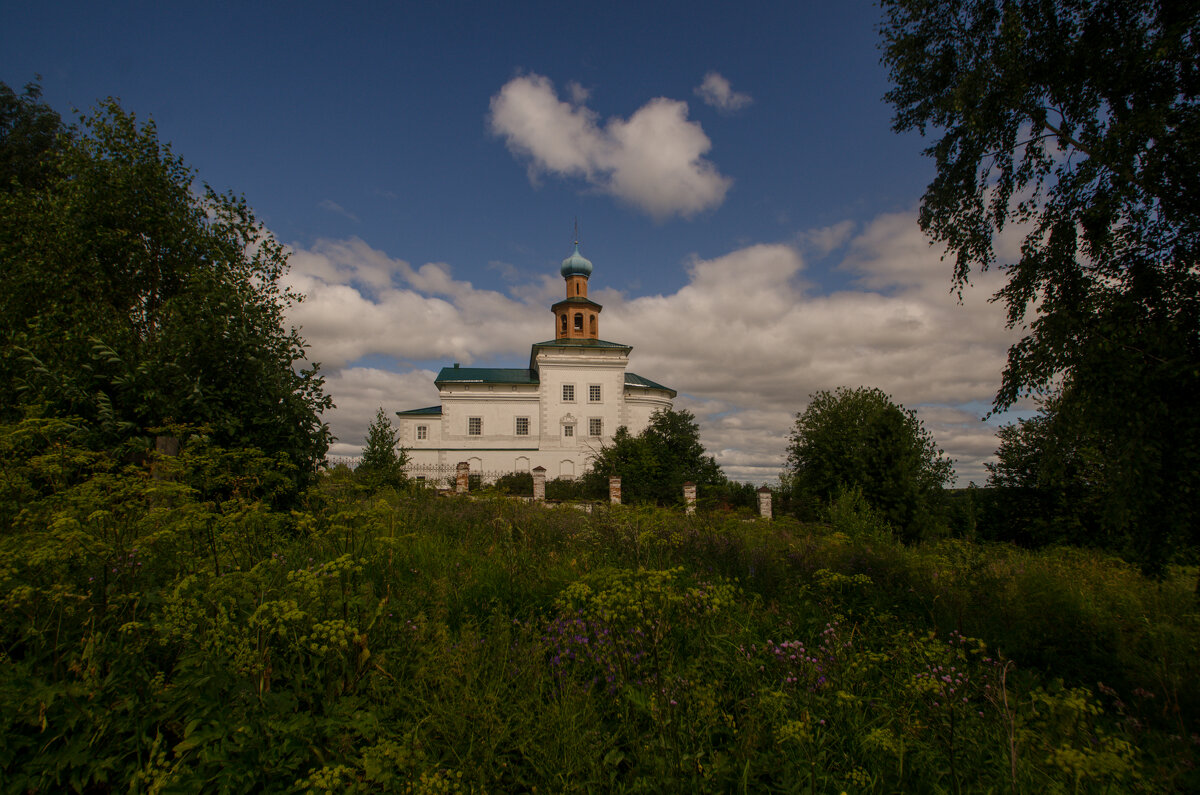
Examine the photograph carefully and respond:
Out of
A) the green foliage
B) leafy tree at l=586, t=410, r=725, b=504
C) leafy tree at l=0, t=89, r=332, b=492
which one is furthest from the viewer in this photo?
leafy tree at l=586, t=410, r=725, b=504

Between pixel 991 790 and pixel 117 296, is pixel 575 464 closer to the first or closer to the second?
pixel 117 296

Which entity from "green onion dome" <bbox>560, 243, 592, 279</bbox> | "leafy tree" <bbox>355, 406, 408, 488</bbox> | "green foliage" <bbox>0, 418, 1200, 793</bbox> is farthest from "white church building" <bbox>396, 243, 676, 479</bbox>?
"green foliage" <bbox>0, 418, 1200, 793</bbox>

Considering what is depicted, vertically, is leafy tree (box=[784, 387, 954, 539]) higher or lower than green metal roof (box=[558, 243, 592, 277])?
lower

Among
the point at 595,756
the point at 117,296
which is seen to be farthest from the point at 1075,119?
the point at 117,296

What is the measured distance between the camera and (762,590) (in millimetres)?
4816

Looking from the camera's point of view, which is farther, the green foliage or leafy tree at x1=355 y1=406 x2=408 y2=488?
leafy tree at x1=355 y1=406 x2=408 y2=488

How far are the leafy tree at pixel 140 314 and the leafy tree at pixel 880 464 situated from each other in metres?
13.6

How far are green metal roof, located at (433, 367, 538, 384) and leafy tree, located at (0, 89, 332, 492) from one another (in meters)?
26.7

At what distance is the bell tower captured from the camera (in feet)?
137

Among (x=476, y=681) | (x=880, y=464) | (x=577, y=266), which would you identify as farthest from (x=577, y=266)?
(x=476, y=681)

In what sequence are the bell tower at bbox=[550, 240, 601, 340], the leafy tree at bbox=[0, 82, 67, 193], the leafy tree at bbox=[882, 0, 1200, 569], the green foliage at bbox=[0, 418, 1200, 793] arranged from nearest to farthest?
the green foliage at bbox=[0, 418, 1200, 793]
the leafy tree at bbox=[882, 0, 1200, 569]
the leafy tree at bbox=[0, 82, 67, 193]
the bell tower at bbox=[550, 240, 601, 340]

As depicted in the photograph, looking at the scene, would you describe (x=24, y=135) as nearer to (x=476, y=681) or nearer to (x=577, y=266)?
(x=476, y=681)

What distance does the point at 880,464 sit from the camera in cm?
1583

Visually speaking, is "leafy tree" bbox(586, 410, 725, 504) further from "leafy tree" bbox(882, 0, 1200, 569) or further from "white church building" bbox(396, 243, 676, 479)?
"leafy tree" bbox(882, 0, 1200, 569)
